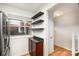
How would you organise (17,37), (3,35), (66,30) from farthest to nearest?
(66,30) → (17,37) → (3,35)

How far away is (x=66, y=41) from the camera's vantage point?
195 cm

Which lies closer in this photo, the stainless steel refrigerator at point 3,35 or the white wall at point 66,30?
the stainless steel refrigerator at point 3,35

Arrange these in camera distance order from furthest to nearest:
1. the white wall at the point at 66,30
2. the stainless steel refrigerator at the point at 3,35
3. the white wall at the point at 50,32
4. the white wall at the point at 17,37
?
the white wall at the point at 66,30
the white wall at the point at 50,32
the white wall at the point at 17,37
the stainless steel refrigerator at the point at 3,35

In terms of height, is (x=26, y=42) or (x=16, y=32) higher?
(x=16, y=32)

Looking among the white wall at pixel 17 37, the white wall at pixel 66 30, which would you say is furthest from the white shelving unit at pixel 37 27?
the white wall at pixel 66 30

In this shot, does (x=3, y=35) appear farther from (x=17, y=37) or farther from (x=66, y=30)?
(x=66, y=30)

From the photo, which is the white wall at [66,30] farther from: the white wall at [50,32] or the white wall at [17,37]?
the white wall at [17,37]

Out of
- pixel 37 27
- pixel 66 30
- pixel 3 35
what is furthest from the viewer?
pixel 66 30

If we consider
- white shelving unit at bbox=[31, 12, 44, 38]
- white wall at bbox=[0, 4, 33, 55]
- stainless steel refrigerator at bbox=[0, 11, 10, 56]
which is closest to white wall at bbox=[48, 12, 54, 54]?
white shelving unit at bbox=[31, 12, 44, 38]

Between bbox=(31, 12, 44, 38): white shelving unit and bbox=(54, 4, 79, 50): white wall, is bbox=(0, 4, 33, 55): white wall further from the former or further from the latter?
bbox=(54, 4, 79, 50): white wall

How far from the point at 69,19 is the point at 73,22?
14 centimetres

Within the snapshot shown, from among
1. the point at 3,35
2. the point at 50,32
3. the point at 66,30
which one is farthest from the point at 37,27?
the point at 66,30

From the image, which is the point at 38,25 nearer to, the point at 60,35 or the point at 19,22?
the point at 19,22

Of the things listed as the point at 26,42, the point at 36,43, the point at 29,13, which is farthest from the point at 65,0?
the point at 26,42
